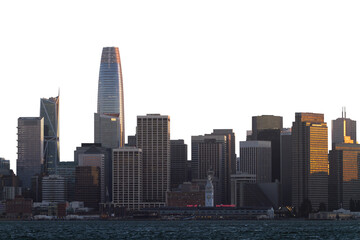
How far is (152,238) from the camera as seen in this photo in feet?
623

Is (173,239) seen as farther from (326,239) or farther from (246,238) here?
(326,239)

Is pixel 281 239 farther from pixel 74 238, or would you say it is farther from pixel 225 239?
pixel 74 238

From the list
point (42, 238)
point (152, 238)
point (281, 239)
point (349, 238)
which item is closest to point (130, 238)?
point (152, 238)

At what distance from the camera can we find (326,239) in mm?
184375

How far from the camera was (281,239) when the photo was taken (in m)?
184

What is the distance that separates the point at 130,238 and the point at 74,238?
11.1 metres

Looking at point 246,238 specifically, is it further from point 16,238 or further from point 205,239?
point 16,238

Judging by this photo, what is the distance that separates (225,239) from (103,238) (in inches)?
980

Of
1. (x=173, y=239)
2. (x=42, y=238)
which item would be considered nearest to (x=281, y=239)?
(x=173, y=239)

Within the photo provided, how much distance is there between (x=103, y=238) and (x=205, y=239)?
67.8ft

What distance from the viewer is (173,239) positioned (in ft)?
610

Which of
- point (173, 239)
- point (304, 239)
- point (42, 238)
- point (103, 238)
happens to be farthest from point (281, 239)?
point (42, 238)

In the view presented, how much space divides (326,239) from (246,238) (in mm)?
15627

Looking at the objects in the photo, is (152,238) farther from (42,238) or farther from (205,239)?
(42,238)
